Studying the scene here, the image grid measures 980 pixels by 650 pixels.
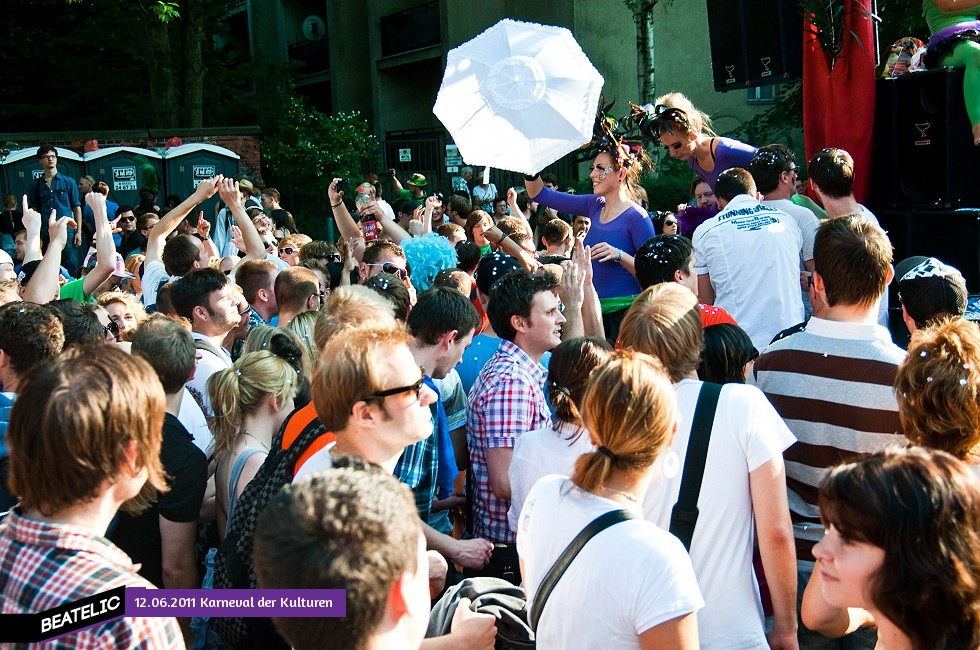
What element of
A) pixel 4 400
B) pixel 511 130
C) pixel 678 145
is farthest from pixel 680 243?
pixel 4 400

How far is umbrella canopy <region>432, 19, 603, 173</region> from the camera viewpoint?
6.46 meters

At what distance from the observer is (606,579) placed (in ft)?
6.76

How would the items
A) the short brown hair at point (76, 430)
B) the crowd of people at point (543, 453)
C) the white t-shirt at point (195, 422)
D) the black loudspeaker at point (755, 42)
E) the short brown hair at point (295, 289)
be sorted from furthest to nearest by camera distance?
1. the black loudspeaker at point (755, 42)
2. the short brown hair at point (295, 289)
3. the white t-shirt at point (195, 422)
4. the short brown hair at point (76, 430)
5. the crowd of people at point (543, 453)

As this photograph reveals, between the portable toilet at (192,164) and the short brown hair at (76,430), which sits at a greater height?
the portable toilet at (192,164)

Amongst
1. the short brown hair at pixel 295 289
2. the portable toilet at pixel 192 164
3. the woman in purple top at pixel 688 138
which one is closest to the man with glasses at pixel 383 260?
the short brown hair at pixel 295 289

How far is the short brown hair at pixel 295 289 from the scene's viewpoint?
498cm

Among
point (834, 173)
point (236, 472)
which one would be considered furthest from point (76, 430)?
point (834, 173)

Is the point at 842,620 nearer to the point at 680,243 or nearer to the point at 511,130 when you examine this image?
the point at 680,243

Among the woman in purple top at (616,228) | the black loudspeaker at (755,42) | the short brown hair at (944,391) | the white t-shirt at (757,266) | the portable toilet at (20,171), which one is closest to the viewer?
the short brown hair at (944,391)

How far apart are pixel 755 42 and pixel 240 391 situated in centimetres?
549

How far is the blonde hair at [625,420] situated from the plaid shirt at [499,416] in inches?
44.8

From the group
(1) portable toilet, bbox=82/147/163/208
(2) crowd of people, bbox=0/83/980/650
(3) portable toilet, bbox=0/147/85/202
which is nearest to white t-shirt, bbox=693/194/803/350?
(2) crowd of people, bbox=0/83/980/650

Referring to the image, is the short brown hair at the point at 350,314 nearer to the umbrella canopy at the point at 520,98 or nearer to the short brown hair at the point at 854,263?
the short brown hair at the point at 854,263

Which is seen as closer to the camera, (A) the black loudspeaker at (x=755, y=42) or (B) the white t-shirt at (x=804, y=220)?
(B) the white t-shirt at (x=804, y=220)
